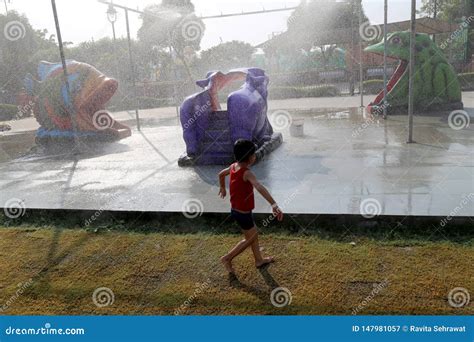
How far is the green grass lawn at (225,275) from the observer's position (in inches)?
141

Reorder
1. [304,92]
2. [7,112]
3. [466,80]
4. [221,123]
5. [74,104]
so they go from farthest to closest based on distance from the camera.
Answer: [7,112], [304,92], [466,80], [74,104], [221,123]

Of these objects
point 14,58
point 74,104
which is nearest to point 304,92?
point 74,104

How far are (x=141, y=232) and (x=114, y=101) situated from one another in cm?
2978

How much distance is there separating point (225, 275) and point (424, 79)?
11732mm

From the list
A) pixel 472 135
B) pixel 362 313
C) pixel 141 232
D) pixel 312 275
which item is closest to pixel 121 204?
pixel 141 232

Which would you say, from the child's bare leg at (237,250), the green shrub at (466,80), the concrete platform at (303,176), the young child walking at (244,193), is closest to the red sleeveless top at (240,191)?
the young child walking at (244,193)

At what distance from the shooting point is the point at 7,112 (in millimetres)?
28703

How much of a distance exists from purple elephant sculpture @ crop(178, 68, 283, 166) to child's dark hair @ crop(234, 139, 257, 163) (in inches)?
169

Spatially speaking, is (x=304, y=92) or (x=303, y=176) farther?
(x=304, y=92)

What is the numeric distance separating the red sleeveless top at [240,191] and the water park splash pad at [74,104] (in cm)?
942

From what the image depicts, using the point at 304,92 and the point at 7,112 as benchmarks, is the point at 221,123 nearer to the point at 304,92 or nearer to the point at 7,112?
the point at 304,92

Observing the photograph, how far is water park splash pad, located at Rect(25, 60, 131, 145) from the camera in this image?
12.2m

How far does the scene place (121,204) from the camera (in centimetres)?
591

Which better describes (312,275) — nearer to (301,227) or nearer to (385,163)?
(301,227)
